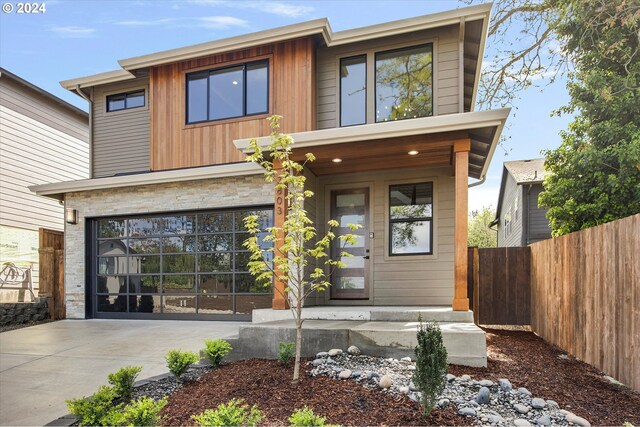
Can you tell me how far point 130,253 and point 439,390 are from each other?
7.74 metres

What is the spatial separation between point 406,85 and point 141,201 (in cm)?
591

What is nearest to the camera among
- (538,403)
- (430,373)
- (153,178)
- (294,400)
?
(430,373)

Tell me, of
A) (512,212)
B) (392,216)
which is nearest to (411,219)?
(392,216)

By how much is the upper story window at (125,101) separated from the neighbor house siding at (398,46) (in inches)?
187

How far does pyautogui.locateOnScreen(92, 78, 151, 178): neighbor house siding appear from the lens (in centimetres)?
950

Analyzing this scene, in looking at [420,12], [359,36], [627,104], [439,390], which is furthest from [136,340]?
[627,104]

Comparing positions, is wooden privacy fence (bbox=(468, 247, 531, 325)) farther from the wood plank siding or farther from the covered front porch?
the wood plank siding

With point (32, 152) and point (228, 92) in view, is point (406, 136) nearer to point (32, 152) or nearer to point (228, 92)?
point (228, 92)

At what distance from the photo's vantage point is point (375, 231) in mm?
7191

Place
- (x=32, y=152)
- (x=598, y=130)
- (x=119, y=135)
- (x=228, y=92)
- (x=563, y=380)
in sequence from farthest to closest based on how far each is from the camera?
(x=32, y=152) < (x=119, y=135) < (x=228, y=92) < (x=598, y=130) < (x=563, y=380)

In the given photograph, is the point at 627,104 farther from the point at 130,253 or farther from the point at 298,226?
the point at 130,253

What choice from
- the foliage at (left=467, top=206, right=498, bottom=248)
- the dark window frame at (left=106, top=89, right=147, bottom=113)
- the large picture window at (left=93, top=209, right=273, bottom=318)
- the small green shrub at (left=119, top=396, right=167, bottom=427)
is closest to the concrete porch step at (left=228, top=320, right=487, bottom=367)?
the small green shrub at (left=119, top=396, right=167, bottom=427)

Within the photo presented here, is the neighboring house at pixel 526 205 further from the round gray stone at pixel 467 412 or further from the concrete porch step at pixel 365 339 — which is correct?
the round gray stone at pixel 467 412

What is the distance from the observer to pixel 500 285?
737 centimetres
